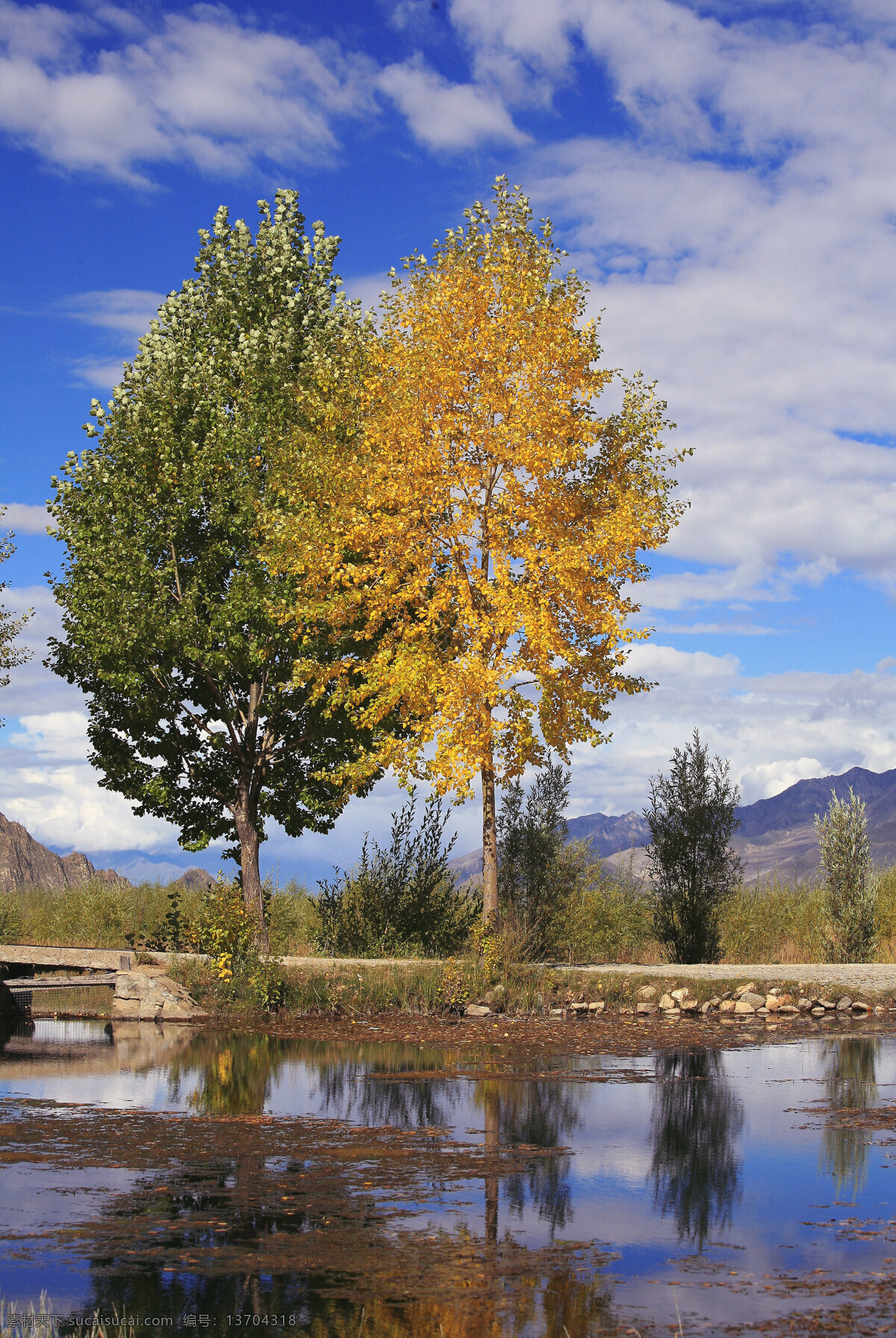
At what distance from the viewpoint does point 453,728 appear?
20.0 meters

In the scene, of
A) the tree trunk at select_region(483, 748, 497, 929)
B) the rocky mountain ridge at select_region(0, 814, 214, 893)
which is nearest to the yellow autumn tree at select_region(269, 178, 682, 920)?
the tree trunk at select_region(483, 748, 497, 929)

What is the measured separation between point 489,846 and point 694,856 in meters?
5.76

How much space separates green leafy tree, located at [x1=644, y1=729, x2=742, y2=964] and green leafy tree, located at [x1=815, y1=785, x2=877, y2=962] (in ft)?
6.48

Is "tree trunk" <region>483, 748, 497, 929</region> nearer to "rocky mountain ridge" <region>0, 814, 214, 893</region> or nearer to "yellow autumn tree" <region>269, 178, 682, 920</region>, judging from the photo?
"yellow autumn tree" <region>269, 178, 682, 920</region>

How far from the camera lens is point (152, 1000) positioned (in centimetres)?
1941

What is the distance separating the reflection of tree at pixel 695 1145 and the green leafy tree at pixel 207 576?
9.53 meters

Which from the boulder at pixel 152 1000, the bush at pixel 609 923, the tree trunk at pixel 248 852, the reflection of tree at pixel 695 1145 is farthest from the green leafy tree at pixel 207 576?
the reflection of tree at pixel 695 1145

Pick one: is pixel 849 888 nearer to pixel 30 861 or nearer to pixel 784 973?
pixel 784 973

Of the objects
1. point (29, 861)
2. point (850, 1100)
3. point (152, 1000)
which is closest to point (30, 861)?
point (29, 861)

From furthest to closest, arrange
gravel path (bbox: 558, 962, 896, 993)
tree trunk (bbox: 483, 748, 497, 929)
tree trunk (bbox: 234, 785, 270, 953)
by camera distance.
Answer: tree trunk (bbox: 234, 785, 270, 953) → tree trunk (bbox: 483, 748, 497, 929) → gravel path (bbox: 558, 962, 896, 993)

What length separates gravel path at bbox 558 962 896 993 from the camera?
1917cm

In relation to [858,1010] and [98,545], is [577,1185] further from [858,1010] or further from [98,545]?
[98,545]

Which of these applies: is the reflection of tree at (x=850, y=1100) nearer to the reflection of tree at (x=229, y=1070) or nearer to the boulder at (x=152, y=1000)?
the reflection of tree at (x=229, y=1070)

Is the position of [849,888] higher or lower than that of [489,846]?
lower
